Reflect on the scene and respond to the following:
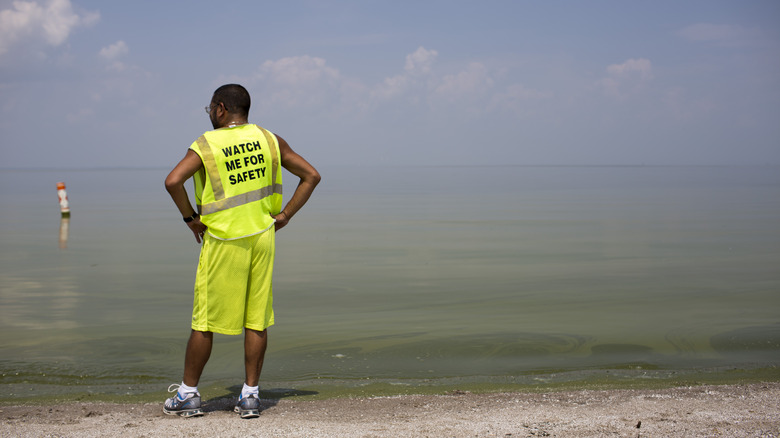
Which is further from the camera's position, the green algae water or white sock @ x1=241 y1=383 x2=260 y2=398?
the green algae water

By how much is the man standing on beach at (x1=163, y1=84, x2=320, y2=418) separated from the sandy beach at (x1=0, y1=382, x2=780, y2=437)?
11.6 inches

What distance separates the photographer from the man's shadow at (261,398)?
4543 millimetres

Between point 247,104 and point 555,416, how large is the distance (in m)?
2.52

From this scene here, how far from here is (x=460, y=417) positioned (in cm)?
410

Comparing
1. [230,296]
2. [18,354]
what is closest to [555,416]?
[230,296]

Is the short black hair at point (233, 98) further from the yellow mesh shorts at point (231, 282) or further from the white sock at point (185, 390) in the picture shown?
the white sock at point (185, 390)

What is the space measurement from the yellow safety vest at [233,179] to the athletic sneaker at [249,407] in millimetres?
954

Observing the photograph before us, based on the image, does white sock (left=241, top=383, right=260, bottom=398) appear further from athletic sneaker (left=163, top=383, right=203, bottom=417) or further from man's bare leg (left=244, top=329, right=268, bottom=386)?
athletic sneaker (left=163, top=383, right=203, bottom=417)

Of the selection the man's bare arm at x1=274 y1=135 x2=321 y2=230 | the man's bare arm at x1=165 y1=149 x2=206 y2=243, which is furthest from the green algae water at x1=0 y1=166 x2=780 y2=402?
the man's bare arm at x1=165 y1=149 x2=206 y2=243

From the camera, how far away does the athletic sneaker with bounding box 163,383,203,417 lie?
4.21m

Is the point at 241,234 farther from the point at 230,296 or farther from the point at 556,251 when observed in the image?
the point at 556,251

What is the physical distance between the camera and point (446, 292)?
29.4 ft

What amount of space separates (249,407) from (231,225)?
1.06 metres

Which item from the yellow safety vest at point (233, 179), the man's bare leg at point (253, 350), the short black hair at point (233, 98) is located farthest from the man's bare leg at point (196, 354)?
the short black hair at point (233, 98)
